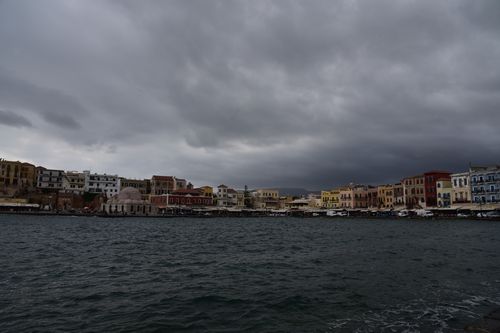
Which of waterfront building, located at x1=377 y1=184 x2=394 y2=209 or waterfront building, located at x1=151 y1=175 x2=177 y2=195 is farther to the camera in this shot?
waterfront building, located at x1=151 y1=175 x2=177 y2=195

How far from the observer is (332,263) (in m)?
21.7

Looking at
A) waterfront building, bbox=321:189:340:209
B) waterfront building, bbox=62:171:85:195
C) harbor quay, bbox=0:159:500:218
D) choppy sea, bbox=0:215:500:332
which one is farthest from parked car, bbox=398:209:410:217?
waterfront building, bbox=62:171:85:195

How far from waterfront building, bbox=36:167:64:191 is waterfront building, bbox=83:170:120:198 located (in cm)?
836

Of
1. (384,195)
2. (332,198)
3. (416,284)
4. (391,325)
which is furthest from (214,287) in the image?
(332,198)

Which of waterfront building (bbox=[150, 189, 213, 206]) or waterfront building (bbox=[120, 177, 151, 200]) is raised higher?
waterfront building (bbox=[120, 177, 151, 200])

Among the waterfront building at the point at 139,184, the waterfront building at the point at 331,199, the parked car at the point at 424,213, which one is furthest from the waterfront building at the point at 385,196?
the waterfront building at the point at 139,184

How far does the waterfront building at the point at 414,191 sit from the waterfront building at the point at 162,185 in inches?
2976

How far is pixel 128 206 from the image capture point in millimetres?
106562

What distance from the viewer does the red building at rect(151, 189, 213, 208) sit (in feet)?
391

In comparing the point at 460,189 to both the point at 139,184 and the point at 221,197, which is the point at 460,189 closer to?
the point at 221,197

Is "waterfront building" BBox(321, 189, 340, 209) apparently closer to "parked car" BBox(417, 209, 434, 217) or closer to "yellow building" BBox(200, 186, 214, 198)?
"yellow building" BBox(200, 186, 214, 198)

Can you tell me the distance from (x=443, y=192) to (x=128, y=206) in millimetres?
82337

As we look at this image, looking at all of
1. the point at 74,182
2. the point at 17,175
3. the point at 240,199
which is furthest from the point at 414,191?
the point at 17,175

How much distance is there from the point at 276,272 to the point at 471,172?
78.2 metres
